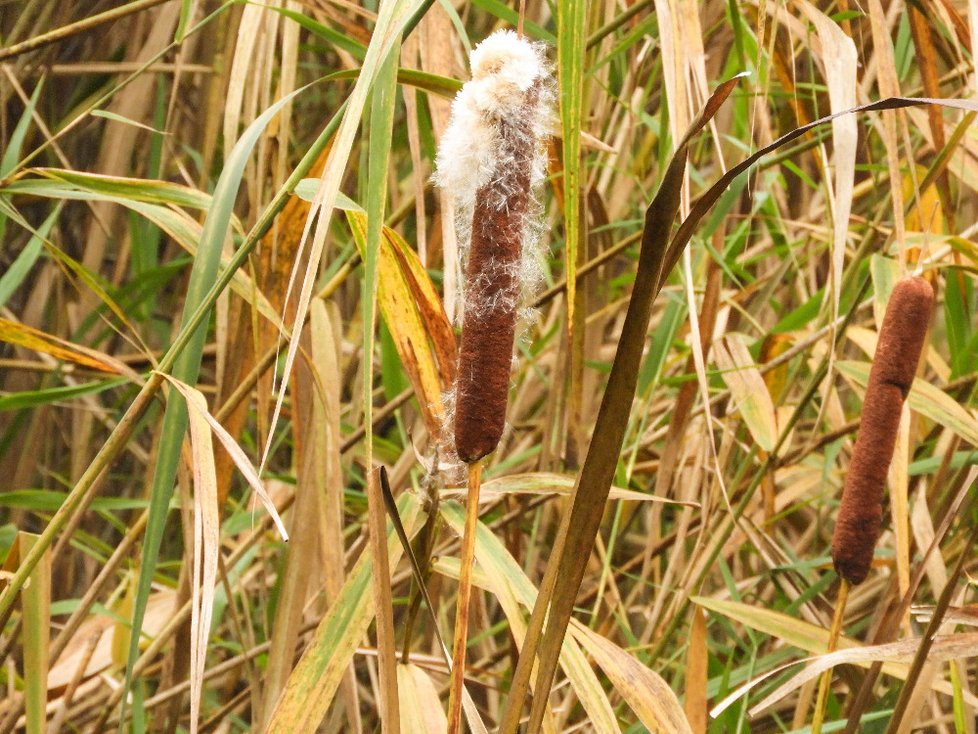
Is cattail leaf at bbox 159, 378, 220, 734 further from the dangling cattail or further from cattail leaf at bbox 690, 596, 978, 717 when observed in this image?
cattail leaf at bbox 690, 596, 978, 717

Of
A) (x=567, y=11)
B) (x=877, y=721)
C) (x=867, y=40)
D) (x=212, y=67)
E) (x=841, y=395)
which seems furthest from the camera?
(x=841, y=395)

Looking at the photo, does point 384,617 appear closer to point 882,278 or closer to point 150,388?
point 150,388

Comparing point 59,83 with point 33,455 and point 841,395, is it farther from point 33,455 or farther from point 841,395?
point 841,395

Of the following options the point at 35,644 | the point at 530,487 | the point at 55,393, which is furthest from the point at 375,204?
the point at 55,393

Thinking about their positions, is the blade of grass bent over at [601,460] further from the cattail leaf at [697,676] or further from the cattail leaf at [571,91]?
the cattail leaf at [697,676]

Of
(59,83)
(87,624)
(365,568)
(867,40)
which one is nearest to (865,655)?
(365,568)

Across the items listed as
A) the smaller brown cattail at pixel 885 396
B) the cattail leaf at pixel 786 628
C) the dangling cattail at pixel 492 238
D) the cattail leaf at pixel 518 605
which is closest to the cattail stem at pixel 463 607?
the dangling cattail at pixel 492 238

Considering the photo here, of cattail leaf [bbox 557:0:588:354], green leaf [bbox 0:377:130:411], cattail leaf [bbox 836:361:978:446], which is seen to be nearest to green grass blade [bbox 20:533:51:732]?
green leaf [bbox 0:377:130:411]
